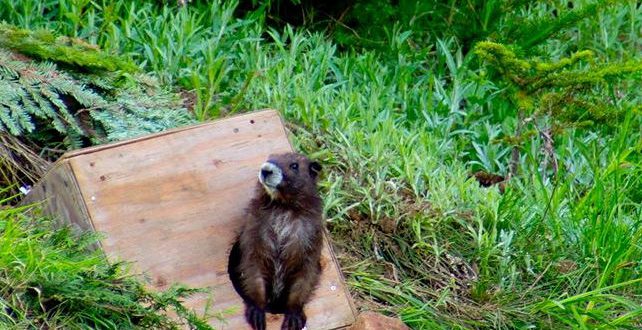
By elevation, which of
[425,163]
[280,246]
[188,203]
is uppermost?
[188,203]

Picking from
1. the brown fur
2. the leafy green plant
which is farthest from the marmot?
the leafy green plant

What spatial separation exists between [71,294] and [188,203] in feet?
3.38

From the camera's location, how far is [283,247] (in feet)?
21.1

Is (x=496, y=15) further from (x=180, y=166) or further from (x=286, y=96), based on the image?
(x=180, y=166)

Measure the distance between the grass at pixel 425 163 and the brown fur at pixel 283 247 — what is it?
64 cm

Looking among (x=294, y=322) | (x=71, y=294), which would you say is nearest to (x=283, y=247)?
(x=294, y=322)

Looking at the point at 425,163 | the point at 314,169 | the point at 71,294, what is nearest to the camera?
the point at 71,294

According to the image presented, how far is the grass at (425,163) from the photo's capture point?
713cm

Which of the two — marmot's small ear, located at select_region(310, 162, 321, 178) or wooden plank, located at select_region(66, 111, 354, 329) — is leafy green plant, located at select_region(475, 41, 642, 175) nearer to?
marmot's small ear, located at select_region(310, 162, 321, 178)

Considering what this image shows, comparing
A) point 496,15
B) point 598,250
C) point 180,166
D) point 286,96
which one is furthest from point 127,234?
point 496,15

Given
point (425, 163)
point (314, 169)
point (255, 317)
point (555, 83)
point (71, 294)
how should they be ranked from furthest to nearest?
point (425, 163) → point (555, 83) → point (314, 169) → point (255, 317) → point (71, 294)

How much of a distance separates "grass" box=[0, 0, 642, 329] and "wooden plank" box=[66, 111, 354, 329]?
75 centimetres

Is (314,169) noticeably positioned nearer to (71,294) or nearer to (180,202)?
(180,202)

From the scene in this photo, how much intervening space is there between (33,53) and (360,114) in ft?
6.78
